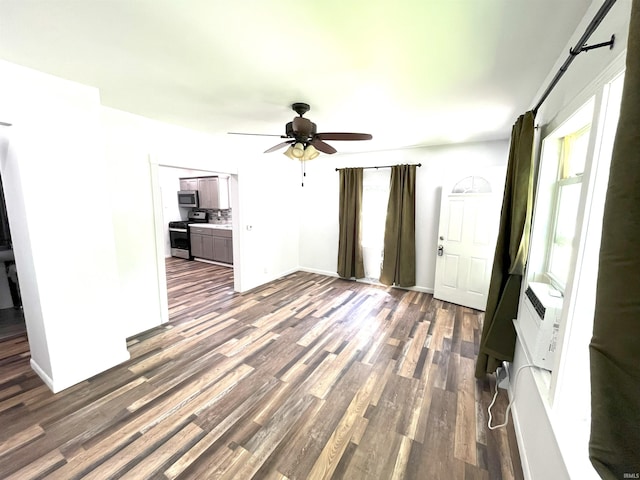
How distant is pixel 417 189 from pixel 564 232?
2.58m

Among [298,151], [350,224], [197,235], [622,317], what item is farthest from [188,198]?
[622,317]

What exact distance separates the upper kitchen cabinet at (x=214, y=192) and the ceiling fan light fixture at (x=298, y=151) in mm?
4166

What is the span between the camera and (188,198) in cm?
665

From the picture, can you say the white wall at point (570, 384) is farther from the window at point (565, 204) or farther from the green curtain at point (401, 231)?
the green curtain at point (401, 231)

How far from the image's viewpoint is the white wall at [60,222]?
5.87 ft

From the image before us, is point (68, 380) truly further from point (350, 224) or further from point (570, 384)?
point (350, 224)

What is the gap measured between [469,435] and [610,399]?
1496 millimetres

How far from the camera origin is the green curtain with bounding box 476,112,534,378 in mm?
1757

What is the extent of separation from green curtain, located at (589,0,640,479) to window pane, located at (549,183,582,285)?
1.31 meters

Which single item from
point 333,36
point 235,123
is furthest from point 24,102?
point 333,36

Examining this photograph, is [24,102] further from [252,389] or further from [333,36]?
[252,389]

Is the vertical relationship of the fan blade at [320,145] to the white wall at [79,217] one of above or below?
above

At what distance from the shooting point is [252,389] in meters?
2.07

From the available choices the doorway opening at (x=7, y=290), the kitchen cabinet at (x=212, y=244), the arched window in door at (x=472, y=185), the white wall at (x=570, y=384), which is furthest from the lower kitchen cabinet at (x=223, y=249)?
the white wall at (x=570, y=384)
